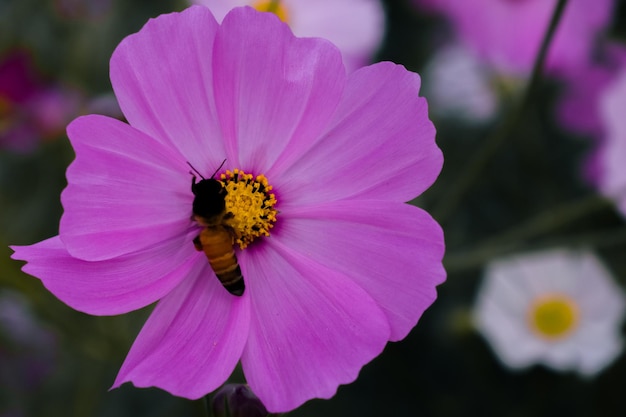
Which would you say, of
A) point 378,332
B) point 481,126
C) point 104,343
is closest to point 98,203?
point 378,332

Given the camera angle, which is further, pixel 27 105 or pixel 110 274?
pixel 27 105

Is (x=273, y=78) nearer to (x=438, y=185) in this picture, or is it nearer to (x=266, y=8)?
(x=266, y=8)

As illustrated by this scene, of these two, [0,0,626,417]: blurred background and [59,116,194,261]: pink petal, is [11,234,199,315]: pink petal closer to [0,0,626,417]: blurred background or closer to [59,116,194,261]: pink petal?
[59,116,194,261]: pink petal

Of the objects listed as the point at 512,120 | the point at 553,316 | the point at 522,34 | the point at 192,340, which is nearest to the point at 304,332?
the point at 192,340

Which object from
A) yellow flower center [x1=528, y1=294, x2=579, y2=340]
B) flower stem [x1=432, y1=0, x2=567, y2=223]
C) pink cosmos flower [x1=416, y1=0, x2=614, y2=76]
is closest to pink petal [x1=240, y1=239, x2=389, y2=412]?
flower stem [x1=432, y1=0, x2=567, y2=223]

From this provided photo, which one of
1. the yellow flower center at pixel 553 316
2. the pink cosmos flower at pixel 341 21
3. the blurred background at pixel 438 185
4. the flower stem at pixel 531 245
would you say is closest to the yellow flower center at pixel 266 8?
the pink cosmos flower at pixel 341 21

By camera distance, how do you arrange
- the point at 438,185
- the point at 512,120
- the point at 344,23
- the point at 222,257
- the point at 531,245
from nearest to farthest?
the point at 222,257, the point at 512,120, the point at 531,245, the point at 344,23, the point at 438,185
